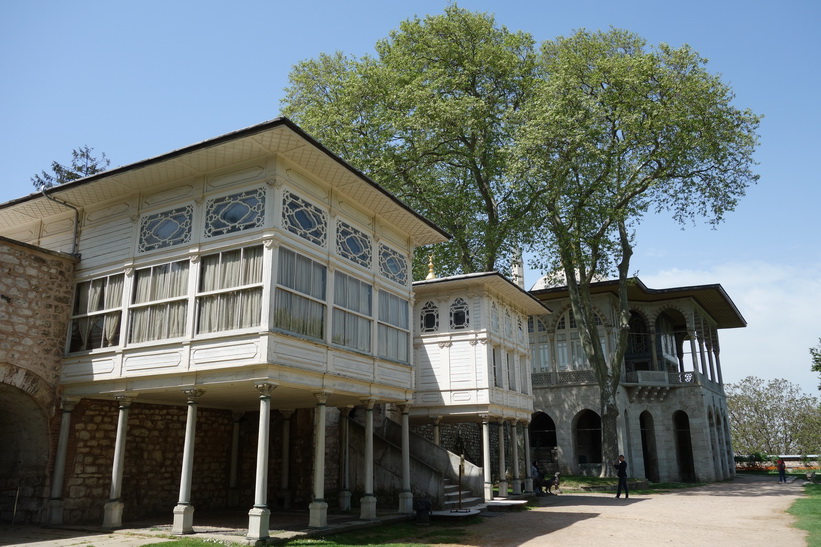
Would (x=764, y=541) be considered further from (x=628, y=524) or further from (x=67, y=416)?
(x=67, y=416)

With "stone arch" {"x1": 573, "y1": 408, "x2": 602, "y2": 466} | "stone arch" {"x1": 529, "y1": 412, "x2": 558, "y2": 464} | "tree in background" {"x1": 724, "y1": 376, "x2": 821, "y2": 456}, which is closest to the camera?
"stone arch" {"x1": 529, "y1": 412, "x2": 558, "y2": 464}

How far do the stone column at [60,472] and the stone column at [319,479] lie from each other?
501 cm

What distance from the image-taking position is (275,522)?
12.6 meters

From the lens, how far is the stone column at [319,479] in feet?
37.6

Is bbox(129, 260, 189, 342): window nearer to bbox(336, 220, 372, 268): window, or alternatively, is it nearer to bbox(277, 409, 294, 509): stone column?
bbox(336, 220, 372, 268): window

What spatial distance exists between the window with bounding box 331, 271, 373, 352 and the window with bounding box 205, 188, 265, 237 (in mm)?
2198

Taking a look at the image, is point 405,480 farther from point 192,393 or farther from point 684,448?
point 684,448

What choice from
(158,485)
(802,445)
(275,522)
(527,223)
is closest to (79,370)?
(158,485)

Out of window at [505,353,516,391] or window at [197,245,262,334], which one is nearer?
window at [197,245,262,334]

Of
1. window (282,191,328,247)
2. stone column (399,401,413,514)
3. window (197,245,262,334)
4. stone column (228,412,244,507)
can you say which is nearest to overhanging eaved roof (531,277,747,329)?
stone column (399,401,413,514)

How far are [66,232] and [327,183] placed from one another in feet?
21.4

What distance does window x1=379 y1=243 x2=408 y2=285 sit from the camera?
14.7 m

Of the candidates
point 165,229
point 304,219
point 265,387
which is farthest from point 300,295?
point 165,229

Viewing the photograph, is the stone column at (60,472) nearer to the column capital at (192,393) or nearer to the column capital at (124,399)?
the column capital at (124,399)
